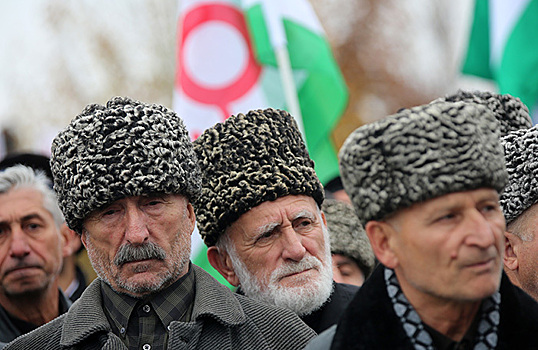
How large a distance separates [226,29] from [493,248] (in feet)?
19.8

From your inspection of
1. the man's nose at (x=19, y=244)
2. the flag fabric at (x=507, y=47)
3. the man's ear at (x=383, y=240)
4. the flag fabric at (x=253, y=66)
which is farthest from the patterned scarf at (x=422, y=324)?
the flag fabric at (x=507, y=47)

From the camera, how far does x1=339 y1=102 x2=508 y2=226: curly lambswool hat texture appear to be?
111 inches

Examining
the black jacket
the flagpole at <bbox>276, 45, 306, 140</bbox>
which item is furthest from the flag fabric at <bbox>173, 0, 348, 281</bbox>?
the black jacket

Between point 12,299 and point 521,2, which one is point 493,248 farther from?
point 521,2

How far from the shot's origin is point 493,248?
2.83 metres

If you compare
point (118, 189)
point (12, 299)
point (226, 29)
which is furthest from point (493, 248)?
point (226, 29)

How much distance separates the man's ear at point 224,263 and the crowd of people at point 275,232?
0.01 metres

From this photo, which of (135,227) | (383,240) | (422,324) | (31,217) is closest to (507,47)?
(31,217)

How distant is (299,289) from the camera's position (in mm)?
4664

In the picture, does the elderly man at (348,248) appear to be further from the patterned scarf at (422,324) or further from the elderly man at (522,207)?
the patterned scarf at (422,324)

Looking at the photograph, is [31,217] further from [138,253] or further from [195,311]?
[195,311]

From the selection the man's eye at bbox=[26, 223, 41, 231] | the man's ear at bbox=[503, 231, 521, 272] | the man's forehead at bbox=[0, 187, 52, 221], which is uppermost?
the man's forehead at bbox=[0, 187, 52, 221]

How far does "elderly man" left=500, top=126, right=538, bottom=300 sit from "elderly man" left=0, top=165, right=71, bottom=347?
117 inches

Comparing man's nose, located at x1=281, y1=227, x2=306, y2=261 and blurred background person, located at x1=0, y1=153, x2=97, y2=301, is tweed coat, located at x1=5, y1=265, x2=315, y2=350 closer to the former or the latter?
man's nose, located at x1=281, y1=227, x2=306, y2=261
